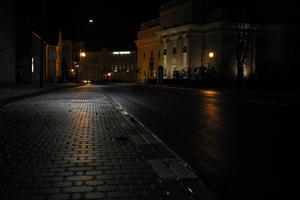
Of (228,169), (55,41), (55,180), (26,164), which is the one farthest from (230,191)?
(55,41)

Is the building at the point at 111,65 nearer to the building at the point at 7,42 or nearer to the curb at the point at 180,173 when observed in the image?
the building at the point at 7,42

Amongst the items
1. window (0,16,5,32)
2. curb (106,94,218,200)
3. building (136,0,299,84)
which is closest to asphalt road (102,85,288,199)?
curb (106,94,218,200)

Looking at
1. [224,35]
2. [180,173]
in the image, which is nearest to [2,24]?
[224,35]

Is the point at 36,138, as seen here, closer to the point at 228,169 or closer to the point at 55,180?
the point at 55,180

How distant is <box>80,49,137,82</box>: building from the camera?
379 feet

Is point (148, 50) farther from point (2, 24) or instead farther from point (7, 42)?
point (2, 24)

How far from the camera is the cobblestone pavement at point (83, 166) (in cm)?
441

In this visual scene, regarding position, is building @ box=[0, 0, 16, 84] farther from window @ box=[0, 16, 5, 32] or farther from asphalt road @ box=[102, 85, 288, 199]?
asphalt road @ box=[102, 85, 288, 199]

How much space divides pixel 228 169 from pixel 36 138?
4.57m

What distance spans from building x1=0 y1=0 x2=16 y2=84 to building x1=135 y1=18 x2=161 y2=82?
36355 mm

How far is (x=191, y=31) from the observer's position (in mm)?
63375

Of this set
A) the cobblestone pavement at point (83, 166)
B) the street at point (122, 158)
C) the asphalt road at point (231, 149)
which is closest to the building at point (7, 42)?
the street at point (122, 158)

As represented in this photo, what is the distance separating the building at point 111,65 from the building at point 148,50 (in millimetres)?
21256

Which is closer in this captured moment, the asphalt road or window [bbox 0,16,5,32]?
the asphalt road
